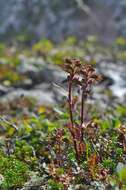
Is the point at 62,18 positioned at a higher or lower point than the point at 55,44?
higher

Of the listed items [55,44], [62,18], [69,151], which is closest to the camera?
[69,151]

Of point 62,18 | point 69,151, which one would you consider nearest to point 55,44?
point 62,18

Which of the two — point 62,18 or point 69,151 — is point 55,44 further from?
point 69,151

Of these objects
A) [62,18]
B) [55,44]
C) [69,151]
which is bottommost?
[69,151]

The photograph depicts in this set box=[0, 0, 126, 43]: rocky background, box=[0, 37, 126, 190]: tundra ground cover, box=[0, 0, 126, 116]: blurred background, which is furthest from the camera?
box=[0, 0, 126, 43]: rocky background

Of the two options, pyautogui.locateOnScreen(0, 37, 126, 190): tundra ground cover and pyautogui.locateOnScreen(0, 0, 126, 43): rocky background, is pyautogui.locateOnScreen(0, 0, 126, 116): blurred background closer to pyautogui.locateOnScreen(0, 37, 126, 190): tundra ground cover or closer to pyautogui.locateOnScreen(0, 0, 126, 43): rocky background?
pyautogui.locateOnScreen(0, 0, 126, 43): rocky background

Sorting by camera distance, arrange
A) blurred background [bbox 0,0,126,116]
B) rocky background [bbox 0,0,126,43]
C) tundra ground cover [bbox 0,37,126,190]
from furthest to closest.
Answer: rocky background [bbox 0,0,126,43], blurred background [bbox 0,0,126,116], tundra ground cover [bbox 0,37,126,190]

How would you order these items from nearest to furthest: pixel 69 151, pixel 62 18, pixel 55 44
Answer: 1. pixel 69 151
2. pixel 55 44
3. pixel 62 18

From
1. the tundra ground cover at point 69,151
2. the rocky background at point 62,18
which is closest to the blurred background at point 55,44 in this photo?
the rocky background at point 62,18

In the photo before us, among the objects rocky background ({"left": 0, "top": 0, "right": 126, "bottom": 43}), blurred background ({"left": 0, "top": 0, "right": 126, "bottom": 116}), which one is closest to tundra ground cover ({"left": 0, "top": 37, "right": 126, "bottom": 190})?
blurred background ({"left": 0, "top": 0, "right": 126, "bottom": 116})

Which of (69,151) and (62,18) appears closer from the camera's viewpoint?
(69,151)
